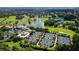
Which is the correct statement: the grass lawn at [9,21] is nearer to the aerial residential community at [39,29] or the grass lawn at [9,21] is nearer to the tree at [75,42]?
the aerial residential community at [39,29]

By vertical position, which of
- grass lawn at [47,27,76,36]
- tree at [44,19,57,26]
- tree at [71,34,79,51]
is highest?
tree at [44,19,57,26]

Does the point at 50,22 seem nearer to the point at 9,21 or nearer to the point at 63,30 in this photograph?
the point at 63,30

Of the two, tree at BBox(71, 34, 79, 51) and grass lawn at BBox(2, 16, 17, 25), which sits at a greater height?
grass lawn at BBox(2, 16, 17, 25)

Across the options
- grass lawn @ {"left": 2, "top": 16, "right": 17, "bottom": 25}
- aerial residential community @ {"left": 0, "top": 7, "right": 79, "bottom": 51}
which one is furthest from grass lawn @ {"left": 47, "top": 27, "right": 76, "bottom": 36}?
grass lawn @ {"left": 2, "top": 16, "right": 17, "bottom": 25}

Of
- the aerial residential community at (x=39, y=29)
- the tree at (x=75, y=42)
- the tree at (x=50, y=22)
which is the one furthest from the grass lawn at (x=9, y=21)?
the tree at (x=75, y=42)

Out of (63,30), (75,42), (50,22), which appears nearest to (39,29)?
(50,22)

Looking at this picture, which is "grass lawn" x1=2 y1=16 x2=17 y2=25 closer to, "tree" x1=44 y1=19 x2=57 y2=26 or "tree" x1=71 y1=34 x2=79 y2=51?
"tree" x1=44 y1=19 x2=57 y2=26
